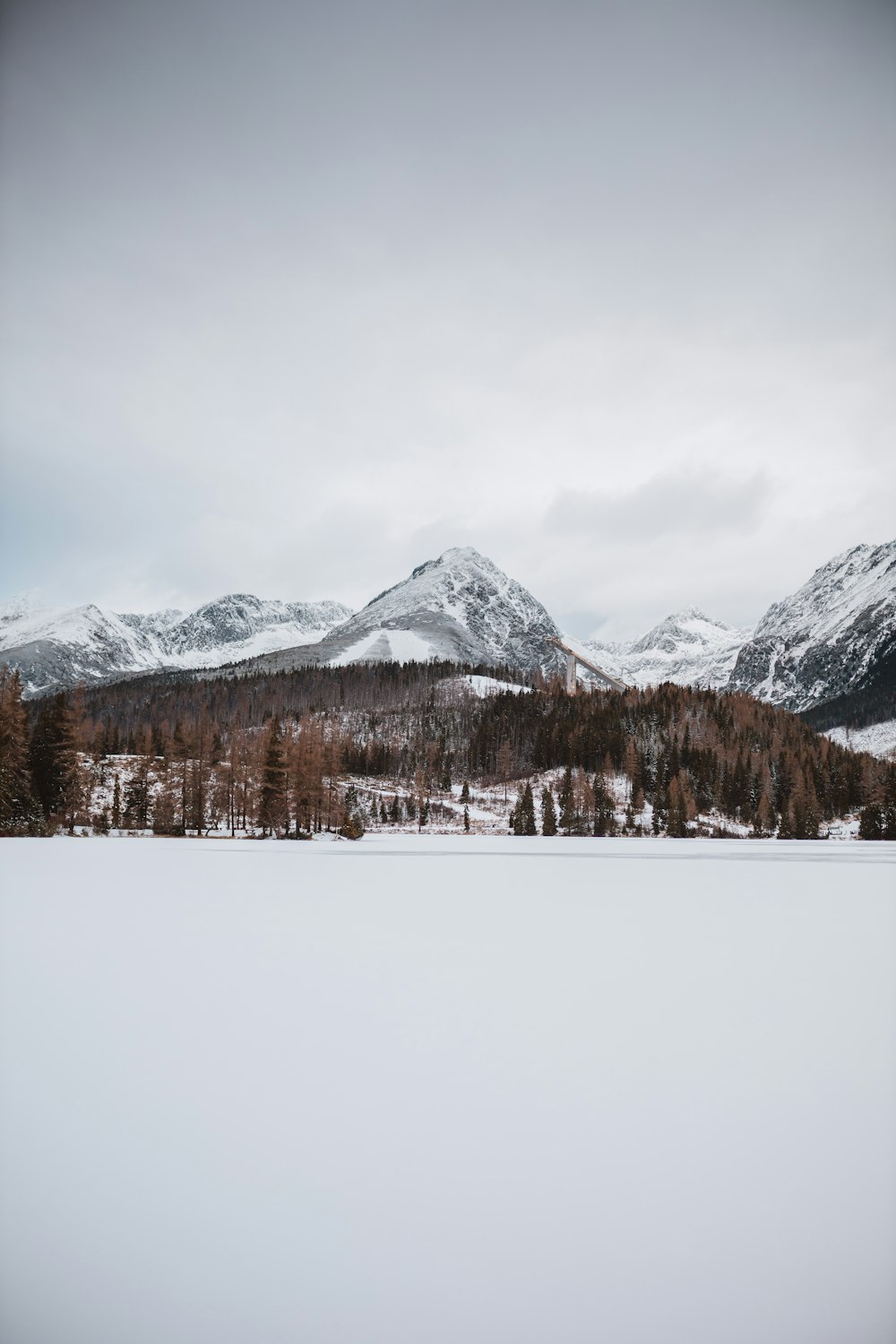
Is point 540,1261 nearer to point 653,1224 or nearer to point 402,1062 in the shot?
point 653,1224

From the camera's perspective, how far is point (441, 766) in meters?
121

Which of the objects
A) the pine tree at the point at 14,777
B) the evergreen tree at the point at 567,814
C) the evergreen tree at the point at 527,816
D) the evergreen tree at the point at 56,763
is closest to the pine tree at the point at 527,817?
the evergreen tree at the point at 527,816

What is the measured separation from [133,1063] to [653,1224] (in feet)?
14.4

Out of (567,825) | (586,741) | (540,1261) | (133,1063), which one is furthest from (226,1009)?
(586,741)

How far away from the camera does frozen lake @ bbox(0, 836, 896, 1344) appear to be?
3420 mm

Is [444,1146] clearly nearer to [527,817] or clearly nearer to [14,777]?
[14,777]

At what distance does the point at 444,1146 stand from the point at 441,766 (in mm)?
116727

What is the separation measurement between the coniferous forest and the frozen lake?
38.1m

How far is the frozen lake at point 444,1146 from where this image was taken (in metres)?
3.42

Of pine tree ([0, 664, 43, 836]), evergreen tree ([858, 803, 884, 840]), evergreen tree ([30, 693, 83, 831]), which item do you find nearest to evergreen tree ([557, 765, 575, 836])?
evergreen tree ([858, 803, 884, 840])

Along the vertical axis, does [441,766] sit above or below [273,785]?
above

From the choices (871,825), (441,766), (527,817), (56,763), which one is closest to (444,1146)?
(56,763)

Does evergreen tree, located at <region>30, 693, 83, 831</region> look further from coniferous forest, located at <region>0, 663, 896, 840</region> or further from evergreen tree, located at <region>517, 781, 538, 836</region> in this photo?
evergreen tree, located at <region>517, 781, 538, 836</region>

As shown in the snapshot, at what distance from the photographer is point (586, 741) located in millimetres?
112062
